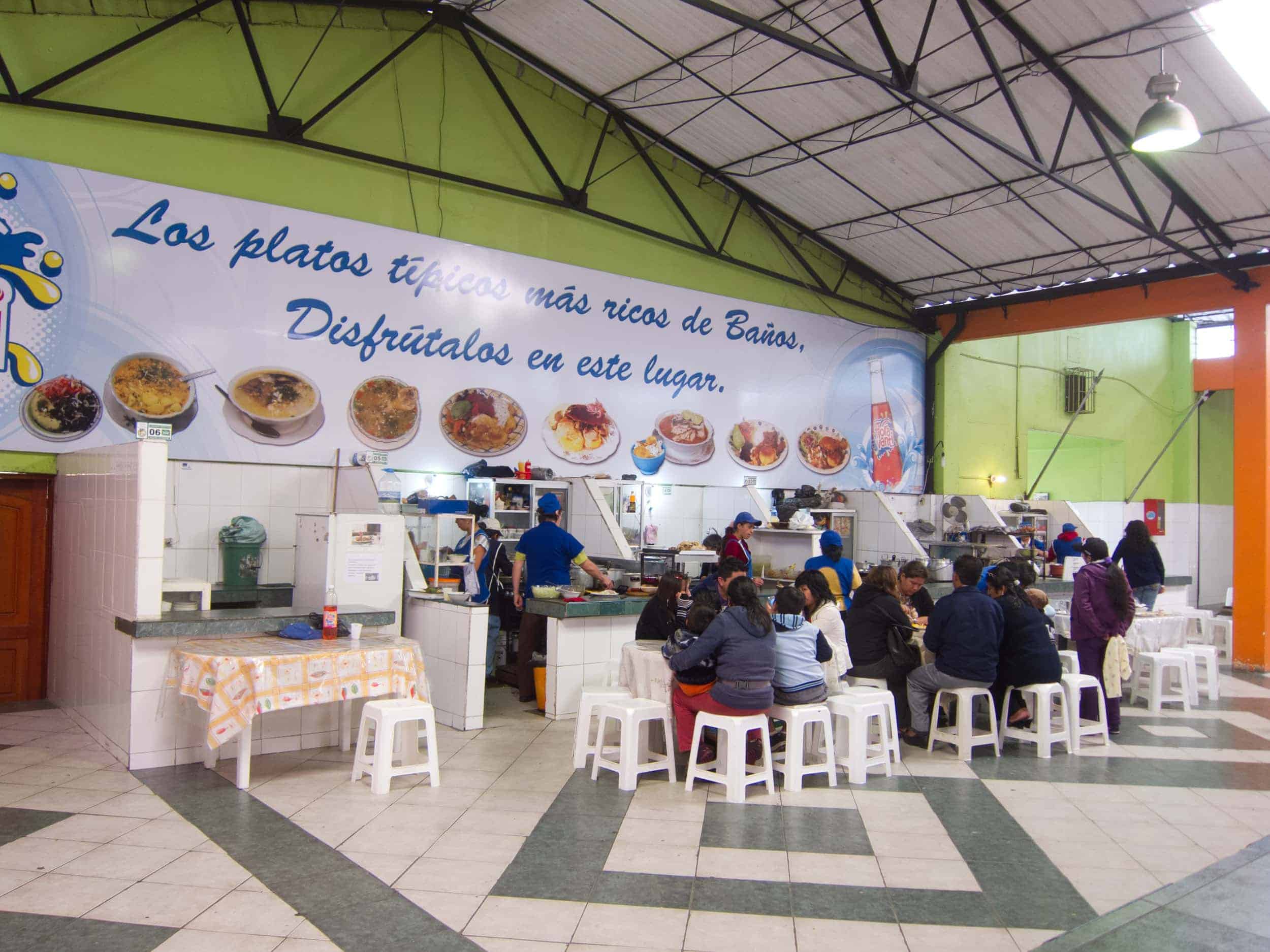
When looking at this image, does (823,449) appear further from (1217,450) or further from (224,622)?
(1217,450)

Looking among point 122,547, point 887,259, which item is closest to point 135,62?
point 122,547

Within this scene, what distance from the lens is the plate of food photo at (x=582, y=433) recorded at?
10.2 meters

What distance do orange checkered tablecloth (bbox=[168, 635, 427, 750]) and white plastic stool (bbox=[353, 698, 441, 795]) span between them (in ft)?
0.53

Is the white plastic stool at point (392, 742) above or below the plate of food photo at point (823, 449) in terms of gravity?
below

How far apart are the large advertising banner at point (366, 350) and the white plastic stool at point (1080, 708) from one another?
5.25m

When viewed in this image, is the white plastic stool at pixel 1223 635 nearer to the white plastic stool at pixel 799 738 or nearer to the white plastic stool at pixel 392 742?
the white plastic stool at pixel 799 738

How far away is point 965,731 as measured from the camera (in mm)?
6328

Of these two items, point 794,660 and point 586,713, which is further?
point 586,713

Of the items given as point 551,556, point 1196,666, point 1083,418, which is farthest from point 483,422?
point 1083,418

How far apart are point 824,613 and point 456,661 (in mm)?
2608

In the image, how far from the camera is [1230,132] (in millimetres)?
8703

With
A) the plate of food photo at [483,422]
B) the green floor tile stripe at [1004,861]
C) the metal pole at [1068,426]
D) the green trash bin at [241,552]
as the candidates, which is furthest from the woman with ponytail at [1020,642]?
the metal pole at [1068,426]

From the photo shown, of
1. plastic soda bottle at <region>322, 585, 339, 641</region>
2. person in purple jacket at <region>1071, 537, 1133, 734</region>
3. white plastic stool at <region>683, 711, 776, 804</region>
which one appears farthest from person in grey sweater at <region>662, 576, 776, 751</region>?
person in purple jacket at <region>1071, 537, 1133, 734</region>

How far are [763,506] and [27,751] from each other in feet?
24.7
